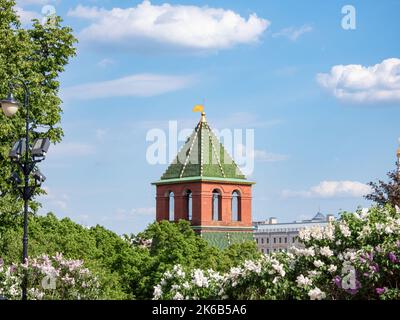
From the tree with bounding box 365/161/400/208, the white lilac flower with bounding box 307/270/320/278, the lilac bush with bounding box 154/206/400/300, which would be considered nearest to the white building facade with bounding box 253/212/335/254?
the tree with bounding box 365/161/400/208

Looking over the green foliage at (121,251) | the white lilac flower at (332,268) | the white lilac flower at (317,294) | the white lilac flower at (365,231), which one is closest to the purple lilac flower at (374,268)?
the white lilac flower at (332,268)

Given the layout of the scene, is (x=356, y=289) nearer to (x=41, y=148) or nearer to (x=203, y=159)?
(x=41, y=148)

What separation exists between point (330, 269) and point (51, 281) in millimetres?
9996

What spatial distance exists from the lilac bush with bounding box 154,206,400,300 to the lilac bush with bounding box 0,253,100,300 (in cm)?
694

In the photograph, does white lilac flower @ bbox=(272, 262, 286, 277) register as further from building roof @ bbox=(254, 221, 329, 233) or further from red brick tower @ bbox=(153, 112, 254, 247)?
building roof @ bbox=(254, 221, 329, 233)

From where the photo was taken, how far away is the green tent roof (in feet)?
255

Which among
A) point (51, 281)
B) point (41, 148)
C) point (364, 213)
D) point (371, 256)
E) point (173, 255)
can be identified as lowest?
point (51, 281)

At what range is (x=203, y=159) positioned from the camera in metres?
81.5

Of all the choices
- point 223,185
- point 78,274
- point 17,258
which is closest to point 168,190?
point 223,185

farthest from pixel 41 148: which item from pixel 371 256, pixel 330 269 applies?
pixel 371 256

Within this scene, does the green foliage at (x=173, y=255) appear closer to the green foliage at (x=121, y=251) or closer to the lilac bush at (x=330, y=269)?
the green foliage at (x=121, y=251)

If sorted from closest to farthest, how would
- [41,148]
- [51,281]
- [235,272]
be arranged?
[235,272], [41,148], [51,281]

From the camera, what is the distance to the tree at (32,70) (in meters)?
32.8
